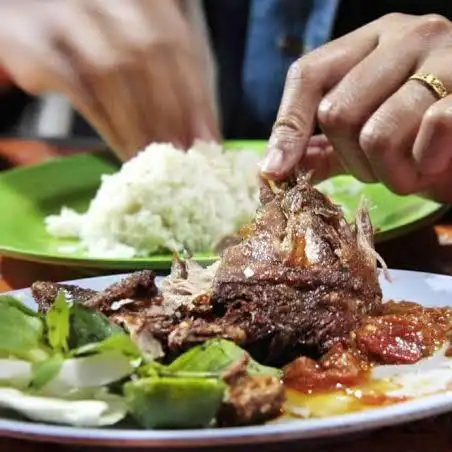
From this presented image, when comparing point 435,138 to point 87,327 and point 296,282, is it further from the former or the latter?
point 87,327

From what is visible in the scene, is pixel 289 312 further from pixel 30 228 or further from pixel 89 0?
pixel 89 0

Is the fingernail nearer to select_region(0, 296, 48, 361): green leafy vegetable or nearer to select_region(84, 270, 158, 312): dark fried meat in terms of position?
select_region(84, 270, 158, 312): dark fried meat

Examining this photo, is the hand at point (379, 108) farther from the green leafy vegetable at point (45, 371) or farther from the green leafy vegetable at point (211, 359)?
the green leafy vegetable at point (45, 371)

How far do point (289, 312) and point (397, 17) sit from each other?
3.62 feet

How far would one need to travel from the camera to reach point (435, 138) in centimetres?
174

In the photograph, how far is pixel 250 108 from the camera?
333 centimetres

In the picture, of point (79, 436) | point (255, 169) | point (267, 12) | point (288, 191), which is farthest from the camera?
point (267, 12)

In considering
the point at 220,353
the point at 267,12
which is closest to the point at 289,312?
the point at 220,353

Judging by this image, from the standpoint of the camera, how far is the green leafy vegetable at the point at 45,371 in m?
1.06

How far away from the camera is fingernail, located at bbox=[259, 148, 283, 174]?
172 centimetres

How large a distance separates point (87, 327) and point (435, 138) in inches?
34.6

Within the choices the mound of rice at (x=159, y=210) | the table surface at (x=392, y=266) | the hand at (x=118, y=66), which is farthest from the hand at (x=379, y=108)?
the hand at (x=118, y=66)

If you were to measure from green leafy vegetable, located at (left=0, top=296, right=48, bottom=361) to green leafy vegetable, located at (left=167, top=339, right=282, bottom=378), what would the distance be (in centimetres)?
17

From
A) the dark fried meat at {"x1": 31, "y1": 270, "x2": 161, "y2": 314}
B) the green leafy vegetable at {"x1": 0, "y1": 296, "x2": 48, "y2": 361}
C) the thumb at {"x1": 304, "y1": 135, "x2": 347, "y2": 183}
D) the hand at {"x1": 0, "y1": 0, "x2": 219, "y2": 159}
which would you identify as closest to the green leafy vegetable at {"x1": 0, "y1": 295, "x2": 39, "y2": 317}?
the green leafy vegetable at {"x1": 0, "y1": 296, "x2": 48, "y2": 361}
